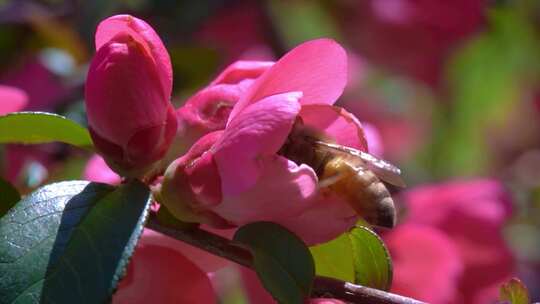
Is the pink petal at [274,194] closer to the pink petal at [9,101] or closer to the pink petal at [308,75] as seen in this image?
the pink petal at [308,75]

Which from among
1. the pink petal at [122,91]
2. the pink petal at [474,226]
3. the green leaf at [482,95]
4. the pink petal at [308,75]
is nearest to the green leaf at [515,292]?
the pink petal at [308,75]

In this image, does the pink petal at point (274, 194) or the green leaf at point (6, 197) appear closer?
the pink petal at point (274, 194)

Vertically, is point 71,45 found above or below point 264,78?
below

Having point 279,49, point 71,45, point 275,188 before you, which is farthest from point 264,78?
point 279,49

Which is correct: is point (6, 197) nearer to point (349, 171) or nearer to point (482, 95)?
point (349, 171)

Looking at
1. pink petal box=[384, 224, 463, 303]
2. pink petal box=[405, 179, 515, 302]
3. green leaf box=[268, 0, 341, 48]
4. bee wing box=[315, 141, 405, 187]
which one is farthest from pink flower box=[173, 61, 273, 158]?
green leaf box=[268, 0, 341, 48]

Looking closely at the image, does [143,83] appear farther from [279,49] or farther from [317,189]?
[279,49]

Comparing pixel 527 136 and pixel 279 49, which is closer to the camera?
pixel 279 49
